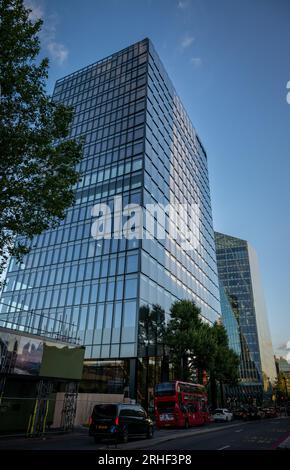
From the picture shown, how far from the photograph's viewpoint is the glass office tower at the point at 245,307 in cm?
11375

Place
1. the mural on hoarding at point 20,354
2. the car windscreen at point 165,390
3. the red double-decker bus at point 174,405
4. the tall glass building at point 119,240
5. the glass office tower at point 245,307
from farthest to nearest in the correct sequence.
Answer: the glass office tower at point 245,307, the tall glass building at point 119,240, the car windscreen at point 165,390, the red double-decker bus at point 174,405, the mural on hoarding at point 20,354

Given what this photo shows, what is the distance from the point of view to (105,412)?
15469 mm

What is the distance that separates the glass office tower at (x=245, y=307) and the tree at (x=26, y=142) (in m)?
108

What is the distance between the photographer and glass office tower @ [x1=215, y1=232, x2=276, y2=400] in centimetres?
11375

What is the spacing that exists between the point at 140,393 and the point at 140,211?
20358 millimetres

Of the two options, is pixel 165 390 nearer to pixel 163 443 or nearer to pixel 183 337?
pixel 183 337

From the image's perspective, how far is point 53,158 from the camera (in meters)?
15.3

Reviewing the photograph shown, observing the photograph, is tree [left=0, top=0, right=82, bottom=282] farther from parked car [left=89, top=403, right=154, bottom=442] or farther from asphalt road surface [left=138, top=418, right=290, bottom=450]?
asphalt road surface [left=138, top=418, right=290, bottom=450]

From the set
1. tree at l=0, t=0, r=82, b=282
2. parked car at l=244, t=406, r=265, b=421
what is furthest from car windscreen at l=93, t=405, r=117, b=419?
parked car at l=244, t=406, r=265, b=421

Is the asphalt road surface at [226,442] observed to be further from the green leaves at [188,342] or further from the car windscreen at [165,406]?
the green leaves at [188,342]

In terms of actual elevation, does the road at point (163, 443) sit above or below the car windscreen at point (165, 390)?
below

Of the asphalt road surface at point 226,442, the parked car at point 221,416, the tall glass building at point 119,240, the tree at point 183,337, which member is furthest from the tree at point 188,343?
the asphalt road surface at point 226,442

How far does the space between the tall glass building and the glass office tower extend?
65162 millimetres
